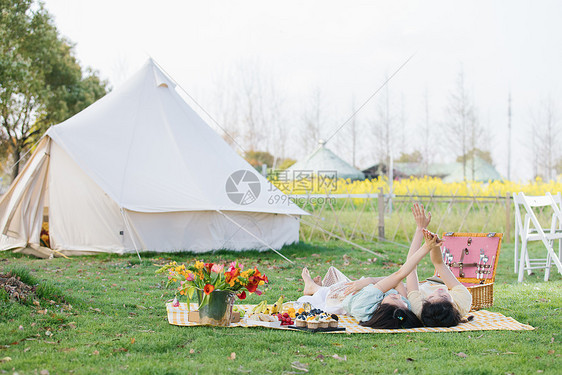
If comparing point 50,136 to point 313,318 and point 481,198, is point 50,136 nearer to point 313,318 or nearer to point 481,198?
point 313,318

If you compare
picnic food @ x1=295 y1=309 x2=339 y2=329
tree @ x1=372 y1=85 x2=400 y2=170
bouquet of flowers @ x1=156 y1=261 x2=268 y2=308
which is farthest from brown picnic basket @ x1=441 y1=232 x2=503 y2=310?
tree @ x1=372 y1=85 x2=400 y2=170

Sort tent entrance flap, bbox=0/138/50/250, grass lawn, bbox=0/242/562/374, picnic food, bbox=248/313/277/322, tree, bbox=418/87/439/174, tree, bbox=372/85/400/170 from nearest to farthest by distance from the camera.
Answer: grass lawn, bbox=0/242/562/374 < picnic food, bbox=248/313/277/322 < tent entrance flap, bbox=0/138/50/250 < tree, bbox=372/85/400/170 < tree, bbox=418/87/439/174

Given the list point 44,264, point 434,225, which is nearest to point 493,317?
point 44,264

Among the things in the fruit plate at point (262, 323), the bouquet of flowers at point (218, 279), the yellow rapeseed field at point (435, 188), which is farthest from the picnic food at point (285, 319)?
the yellow rapeseed field at point (435, 188)

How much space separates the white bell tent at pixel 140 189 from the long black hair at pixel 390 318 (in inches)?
170

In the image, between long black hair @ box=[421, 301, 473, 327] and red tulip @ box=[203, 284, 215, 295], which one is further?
long black hair @ box=[421, 301, 473, 327]

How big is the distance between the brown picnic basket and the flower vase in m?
2.57

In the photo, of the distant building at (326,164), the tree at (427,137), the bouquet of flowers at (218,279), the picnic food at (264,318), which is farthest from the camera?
the tree at (427,137)

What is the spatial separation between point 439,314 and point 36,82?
766 inches

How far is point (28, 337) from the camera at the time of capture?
3680 mm

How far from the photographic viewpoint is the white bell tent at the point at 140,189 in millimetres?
8641

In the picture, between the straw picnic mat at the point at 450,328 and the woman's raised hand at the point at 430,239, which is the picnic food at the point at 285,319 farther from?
the woman's raised hand at the point at 430,239

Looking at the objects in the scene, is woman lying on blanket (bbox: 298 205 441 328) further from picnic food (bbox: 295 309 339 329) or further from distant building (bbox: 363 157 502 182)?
distant building (bbox: 363 157 502 182)

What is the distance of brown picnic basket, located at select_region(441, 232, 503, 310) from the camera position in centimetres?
552
